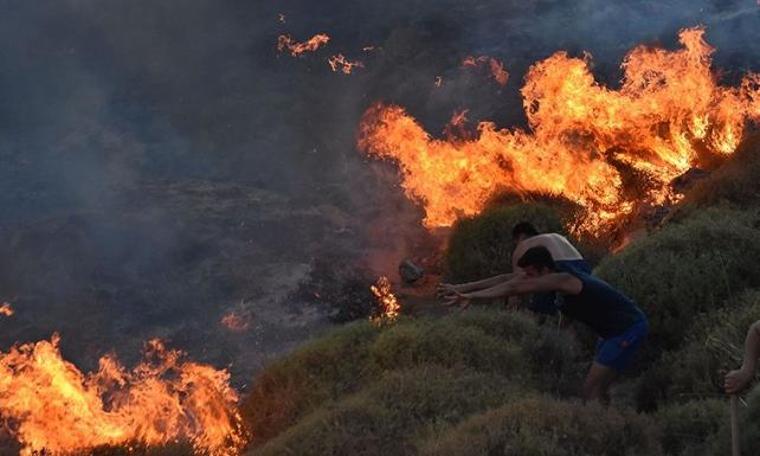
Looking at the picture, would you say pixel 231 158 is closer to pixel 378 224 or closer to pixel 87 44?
pixel 378 224

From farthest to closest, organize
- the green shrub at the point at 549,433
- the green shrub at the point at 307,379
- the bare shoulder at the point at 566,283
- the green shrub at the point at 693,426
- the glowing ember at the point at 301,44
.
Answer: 1. the glowing ember at the point at 301,44
2. the green shrub at the point at 307,379
3. the bare shoulder at the point at 566,283
4. the green shrub at the point at 693,426
5. the green shrub at the point at 549,433

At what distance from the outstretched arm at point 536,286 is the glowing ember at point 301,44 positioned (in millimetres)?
20523

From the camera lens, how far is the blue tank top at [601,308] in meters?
6.76

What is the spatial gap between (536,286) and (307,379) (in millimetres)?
2781

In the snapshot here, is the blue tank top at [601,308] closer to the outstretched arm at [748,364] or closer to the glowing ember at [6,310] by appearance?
the outstretched arm at [748,364]

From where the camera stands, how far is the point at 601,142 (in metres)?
15.7

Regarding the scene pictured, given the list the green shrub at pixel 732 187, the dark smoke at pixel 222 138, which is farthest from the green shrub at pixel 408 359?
the green shrub at pixel 732 187

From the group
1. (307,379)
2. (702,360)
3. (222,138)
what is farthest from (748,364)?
(222,138)

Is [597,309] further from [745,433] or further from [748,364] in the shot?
[748,364]

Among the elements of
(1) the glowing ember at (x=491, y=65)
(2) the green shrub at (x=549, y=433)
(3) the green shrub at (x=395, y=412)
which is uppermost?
(1) the glowing ember at (x=491, y=65)

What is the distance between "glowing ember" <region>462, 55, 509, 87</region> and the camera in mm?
21580

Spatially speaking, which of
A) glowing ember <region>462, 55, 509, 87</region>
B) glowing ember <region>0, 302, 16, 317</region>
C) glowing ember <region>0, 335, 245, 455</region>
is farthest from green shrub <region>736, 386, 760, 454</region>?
glowing ember <region>462, 55, 509, 87</region>

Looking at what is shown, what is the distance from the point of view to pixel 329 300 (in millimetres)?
13703

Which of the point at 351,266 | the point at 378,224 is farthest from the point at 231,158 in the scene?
the point at 351,266
